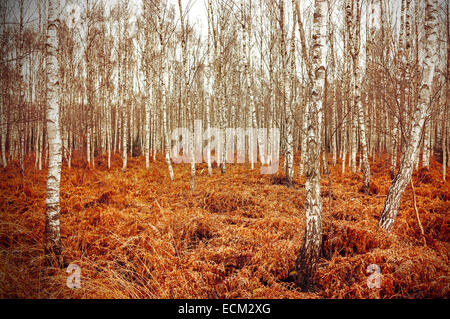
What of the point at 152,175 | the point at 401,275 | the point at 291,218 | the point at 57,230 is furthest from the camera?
the point at 152,175

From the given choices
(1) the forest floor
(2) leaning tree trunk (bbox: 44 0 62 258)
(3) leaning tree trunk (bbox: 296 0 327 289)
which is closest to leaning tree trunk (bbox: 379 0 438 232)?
(1) the forest floor

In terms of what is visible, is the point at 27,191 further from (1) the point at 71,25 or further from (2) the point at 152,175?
(1) the point at 71,25

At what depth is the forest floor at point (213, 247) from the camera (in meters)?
2.62

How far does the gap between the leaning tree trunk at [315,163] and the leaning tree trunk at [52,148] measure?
385 centimetres

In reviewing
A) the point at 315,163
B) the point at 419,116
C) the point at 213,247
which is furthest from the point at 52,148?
the point at 419,116

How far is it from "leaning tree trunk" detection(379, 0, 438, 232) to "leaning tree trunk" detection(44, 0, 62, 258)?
621 cm

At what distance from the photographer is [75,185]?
25.6 ft

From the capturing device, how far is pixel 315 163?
2891 mm

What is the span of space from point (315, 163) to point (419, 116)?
3290 millimetres

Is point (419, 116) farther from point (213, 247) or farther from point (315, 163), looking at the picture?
point (213, 247)

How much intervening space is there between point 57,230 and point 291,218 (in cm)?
483

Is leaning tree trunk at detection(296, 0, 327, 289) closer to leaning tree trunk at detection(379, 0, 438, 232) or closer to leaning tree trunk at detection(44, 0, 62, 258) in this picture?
leaning tree trunk at detection(379, 0, 438, 232)

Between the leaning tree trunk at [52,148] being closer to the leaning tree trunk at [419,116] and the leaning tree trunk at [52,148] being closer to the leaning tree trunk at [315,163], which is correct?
the leaning tree trunk at [315,163]
